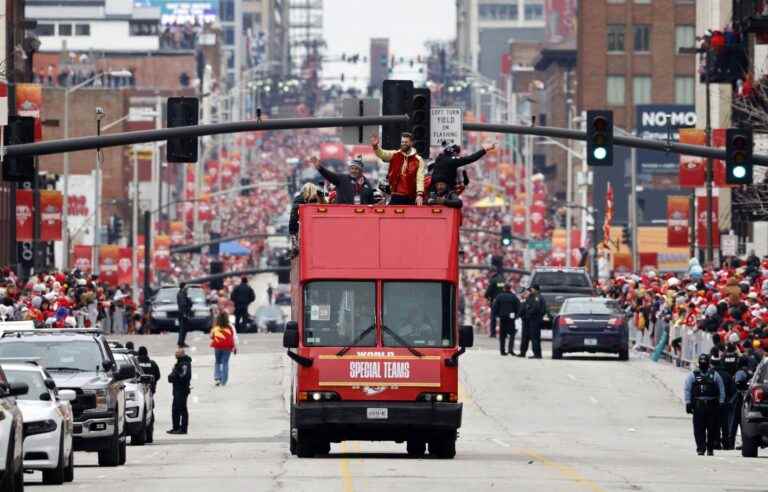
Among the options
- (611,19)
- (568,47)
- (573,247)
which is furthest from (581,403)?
(568,47)

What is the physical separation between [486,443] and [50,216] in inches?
1492

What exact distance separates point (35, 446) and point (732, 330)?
1950 cm

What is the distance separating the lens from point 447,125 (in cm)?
4025

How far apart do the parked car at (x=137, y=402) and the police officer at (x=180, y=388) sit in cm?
119

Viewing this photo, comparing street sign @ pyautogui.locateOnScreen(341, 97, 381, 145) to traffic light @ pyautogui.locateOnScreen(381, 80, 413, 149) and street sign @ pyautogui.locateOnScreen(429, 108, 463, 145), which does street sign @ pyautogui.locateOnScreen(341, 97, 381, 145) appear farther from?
street sign @ pyautogui.locateOnScreen(429, 108, 463, 145)

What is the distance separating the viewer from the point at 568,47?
17162 centimetres

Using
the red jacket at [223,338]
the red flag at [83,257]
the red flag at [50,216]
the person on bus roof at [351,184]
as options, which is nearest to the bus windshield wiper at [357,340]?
the person on bus roof at [351,184]

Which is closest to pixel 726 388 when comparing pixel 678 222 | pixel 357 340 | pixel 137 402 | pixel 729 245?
pixel 357 340

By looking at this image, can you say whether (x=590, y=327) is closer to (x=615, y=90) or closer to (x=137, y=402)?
(x=137, y=402)

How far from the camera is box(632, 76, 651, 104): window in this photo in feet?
478

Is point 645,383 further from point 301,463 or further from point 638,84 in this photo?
point 638,84

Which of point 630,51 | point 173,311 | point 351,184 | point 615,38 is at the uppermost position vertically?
point 615,38

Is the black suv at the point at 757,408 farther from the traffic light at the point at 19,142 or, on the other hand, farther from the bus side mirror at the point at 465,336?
the traffic light at the point at 19,142

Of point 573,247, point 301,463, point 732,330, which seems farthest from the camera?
point 573,247
